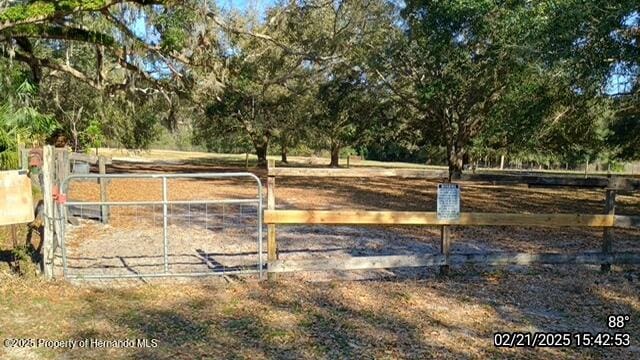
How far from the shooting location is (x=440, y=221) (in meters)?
5.76

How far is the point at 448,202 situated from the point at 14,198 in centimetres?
468

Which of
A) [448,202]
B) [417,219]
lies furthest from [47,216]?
[448,202]

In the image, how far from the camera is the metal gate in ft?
17.7

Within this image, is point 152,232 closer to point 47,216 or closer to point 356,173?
point 47,216

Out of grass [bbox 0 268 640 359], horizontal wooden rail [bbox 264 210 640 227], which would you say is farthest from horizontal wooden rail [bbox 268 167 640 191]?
grass [bbox 0 268 640 359]

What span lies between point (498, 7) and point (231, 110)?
1117 centimetres

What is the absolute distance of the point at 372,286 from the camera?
5371 millimetres

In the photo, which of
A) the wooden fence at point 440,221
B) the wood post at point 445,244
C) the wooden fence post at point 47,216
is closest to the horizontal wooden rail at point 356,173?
the wooden fence at point 440,221

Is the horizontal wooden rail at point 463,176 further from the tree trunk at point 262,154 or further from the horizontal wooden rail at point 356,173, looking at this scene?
the tree trunk at point 262,154

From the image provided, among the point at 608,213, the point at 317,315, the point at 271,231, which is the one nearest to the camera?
the point at 317,315

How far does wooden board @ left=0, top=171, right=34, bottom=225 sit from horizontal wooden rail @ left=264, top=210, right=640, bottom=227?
8.26 ft

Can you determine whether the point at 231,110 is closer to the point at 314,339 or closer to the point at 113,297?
the point at 113,297

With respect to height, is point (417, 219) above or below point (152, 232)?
above

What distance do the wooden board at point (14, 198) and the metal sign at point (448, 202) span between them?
14.7ft
